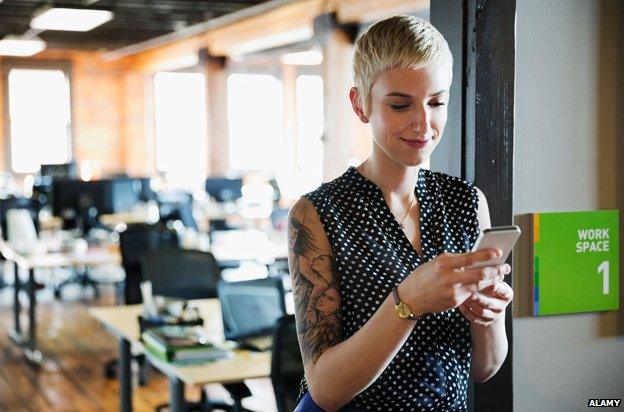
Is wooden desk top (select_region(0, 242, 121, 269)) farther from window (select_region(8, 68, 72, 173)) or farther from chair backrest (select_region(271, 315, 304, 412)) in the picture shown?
window (select_region(8, 68, 72, 173))

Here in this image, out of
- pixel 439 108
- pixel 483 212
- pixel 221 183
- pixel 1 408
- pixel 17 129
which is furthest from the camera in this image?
pixel 17 129

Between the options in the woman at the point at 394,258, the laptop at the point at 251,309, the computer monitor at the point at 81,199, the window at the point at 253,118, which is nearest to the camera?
the woman at the point at 394,258

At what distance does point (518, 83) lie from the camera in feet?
7.13

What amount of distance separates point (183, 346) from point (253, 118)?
1346 cm

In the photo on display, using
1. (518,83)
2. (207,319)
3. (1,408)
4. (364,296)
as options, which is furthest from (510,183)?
(1,408)

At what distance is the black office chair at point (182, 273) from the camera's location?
16.0 feet

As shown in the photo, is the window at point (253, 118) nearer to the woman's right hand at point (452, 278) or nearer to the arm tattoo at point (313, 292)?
the arm tattoo at point (313, 292)

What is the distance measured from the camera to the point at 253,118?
16734 mm

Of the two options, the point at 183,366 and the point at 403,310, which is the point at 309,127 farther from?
the point at 403,310

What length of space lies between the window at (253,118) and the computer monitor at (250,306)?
12.8 m

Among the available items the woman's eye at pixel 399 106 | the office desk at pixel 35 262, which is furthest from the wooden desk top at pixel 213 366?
the office desk at pixel 35 262

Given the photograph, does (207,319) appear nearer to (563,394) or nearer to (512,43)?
(563,394)

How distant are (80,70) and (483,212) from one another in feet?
51.4

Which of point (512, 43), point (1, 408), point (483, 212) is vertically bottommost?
point (1, 408)
